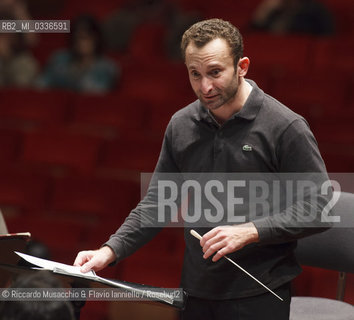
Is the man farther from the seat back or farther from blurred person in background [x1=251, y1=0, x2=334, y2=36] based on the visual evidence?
blurred person in background [x1=251, y1=0, x2=334, y2=36]

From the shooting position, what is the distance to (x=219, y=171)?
950mm

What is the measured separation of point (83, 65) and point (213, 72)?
1592 mm

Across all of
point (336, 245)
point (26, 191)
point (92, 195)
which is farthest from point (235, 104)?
point (26, 191)

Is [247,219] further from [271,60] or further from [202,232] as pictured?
[271,60]

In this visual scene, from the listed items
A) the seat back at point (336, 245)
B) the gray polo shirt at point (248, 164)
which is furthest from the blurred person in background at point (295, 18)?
the gray polo shirt at point (248, 164)

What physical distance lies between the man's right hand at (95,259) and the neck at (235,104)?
24cm

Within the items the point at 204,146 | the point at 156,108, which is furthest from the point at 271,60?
the point at 204,146

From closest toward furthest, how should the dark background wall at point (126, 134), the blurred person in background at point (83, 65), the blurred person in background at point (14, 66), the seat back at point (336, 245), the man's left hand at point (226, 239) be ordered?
the man's left hand at point (226, 239), the seat back at point (336, 245), the dark background wall at point (126, 134), the blurred person in background at point (83, 65), the blurred person in background at point (14, 66)

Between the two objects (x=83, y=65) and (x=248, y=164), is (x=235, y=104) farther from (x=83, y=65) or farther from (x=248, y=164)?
(x=83, y=65)

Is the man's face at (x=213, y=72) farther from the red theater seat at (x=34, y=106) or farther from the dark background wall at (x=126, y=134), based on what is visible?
the red theater seat at (x=34, y=106)

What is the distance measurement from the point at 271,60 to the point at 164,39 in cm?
50

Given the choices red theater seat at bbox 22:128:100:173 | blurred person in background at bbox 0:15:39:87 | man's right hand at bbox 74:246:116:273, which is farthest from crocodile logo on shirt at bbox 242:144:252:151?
blurred person in background at bbox 0:15:39:87

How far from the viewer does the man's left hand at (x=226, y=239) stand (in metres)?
0.85

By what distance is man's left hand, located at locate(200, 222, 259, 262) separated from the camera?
33.7 inches
